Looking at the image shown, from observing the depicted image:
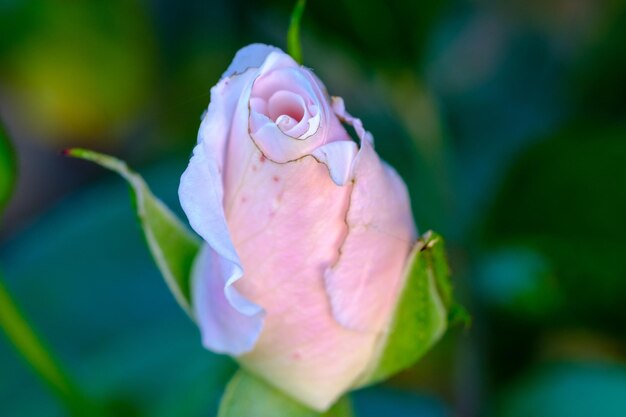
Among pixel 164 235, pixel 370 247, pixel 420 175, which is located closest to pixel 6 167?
pixel 164 235

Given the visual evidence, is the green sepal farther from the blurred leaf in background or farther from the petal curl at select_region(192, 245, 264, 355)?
the blurred leaf in background

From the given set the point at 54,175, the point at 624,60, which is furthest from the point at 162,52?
the point at 624,60

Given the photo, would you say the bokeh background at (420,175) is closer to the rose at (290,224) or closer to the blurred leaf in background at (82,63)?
the blurred leaf in background at (82,63)

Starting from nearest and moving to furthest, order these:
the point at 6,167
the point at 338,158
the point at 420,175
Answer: the point at 338,158, the point at 6,167, the point at 420,175

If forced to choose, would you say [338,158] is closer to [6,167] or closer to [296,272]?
[296,272]

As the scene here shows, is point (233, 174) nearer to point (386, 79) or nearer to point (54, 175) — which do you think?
point (386, 79)

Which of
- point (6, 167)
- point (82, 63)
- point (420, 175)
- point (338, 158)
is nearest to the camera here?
point (338, 158)

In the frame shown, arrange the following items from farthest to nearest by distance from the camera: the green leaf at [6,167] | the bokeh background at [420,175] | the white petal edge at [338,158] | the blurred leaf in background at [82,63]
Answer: the blurred leaf in background at [82,63] → the bokeh background at [420,175] → the green leaf at [6,167] → the white petal edge at [338,158]

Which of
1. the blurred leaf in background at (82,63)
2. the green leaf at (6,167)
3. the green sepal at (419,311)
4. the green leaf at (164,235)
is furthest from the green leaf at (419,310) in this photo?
the blurred leaf in background at (82,63)
